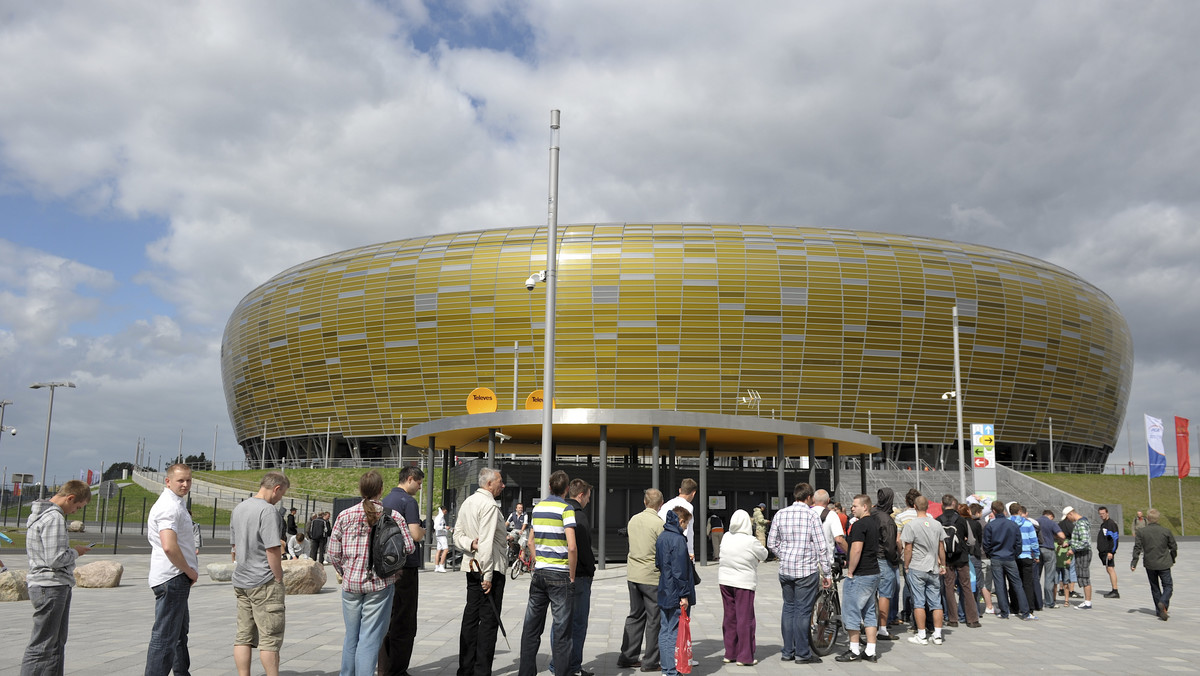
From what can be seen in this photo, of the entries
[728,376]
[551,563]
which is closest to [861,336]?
[728,376]

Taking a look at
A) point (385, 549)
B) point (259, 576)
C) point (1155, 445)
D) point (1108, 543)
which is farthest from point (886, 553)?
point (1155, 445)

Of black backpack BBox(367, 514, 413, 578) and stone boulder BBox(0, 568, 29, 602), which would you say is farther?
stone boulder BBox(0, 568, 29, 602)

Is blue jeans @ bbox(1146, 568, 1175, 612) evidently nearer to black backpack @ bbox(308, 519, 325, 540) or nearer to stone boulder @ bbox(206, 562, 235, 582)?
black backpack @ bbox(308, 519, 325, 540)

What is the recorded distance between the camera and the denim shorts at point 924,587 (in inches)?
426

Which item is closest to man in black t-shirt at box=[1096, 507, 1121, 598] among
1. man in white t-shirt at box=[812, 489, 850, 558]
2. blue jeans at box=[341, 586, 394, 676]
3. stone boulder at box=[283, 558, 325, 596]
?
man in white t-shirt at box=[812, 489, 850, 558]

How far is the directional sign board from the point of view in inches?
916

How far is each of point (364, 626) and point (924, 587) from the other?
287 inches

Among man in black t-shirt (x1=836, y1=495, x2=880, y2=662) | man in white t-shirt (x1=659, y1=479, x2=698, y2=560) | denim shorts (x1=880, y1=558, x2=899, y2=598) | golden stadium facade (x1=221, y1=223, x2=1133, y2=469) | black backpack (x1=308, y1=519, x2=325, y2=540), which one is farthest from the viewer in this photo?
golden stadium facade (x1=221, y1=223, x2=1133, y2=469)

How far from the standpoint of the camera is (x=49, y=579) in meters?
6.43

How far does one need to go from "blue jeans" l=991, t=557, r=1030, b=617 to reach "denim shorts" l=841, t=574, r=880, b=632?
488 centimetres

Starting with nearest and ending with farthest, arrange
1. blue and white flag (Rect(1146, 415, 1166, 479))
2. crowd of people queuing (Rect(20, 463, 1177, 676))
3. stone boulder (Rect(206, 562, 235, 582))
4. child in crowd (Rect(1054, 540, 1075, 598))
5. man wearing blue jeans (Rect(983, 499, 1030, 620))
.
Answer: crowd of people queuing (Rect(20, 463, 1177, 676))
man wearing blue jeans (Rect(983, 499, 1030, 620))
child in crowd (Rect(1054, 540, 1075, 598))
stone boulder (Rect(206, 562, 235, 582))
blue and white flag (Rect(1146, 415, 1166, 479))

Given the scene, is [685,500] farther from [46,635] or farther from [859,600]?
[46,635]

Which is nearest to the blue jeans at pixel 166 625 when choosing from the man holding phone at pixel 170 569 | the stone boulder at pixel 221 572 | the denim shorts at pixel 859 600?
the man holding phone at pixel 170 569

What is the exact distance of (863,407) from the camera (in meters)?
63.4
